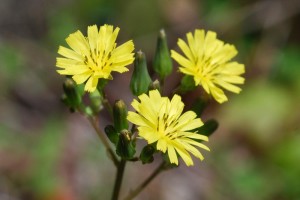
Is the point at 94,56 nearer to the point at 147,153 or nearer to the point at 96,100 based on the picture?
the point at 96,100

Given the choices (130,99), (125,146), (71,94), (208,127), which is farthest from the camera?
(130,99)

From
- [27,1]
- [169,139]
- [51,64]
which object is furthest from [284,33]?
[169,139]

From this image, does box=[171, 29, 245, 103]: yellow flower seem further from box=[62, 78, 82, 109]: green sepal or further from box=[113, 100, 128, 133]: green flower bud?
box=[62, 78, 82, 109]: green sepal

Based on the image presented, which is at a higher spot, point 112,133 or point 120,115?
point 120,115

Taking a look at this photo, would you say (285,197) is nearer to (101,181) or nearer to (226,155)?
(226,155)

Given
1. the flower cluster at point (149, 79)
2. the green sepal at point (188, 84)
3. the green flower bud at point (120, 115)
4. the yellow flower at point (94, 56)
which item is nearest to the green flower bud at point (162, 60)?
the flower cluster at point (149, 79)

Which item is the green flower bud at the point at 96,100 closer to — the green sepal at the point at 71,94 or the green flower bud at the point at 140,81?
the green sepal at the point at 71,94

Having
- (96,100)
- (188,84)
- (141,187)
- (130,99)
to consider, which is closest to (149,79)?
(188,84)
